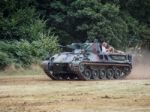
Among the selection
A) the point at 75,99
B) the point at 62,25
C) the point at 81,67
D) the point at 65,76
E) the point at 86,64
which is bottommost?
the point at 75,99

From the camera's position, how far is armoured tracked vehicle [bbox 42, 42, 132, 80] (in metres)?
27.4

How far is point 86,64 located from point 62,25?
17373 millimetres

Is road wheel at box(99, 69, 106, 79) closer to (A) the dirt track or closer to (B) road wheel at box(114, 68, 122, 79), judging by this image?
(B) road wheel at box(114, 68, 122, 79)

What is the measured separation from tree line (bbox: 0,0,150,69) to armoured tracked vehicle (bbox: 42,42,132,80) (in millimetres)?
6817

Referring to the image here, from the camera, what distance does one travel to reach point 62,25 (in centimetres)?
4469

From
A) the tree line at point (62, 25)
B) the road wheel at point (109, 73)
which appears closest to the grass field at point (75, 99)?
the road wheel at point (109, 73)

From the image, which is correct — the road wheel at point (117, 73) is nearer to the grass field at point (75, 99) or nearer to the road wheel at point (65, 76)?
the road wheel at point (65, 76)

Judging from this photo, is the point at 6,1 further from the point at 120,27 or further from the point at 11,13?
the point at 120,27

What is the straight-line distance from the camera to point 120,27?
144 feet

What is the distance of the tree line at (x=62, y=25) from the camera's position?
37125 millimetres

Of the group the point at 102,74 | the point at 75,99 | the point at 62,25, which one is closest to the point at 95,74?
the point at 102,74

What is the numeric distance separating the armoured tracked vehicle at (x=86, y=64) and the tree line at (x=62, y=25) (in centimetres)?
682

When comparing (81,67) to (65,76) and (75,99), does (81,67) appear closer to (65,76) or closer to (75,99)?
(65,76)

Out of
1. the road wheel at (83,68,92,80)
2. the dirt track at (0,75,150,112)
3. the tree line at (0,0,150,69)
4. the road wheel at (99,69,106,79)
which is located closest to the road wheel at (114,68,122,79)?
the road wheel at (99,69,106,79)
